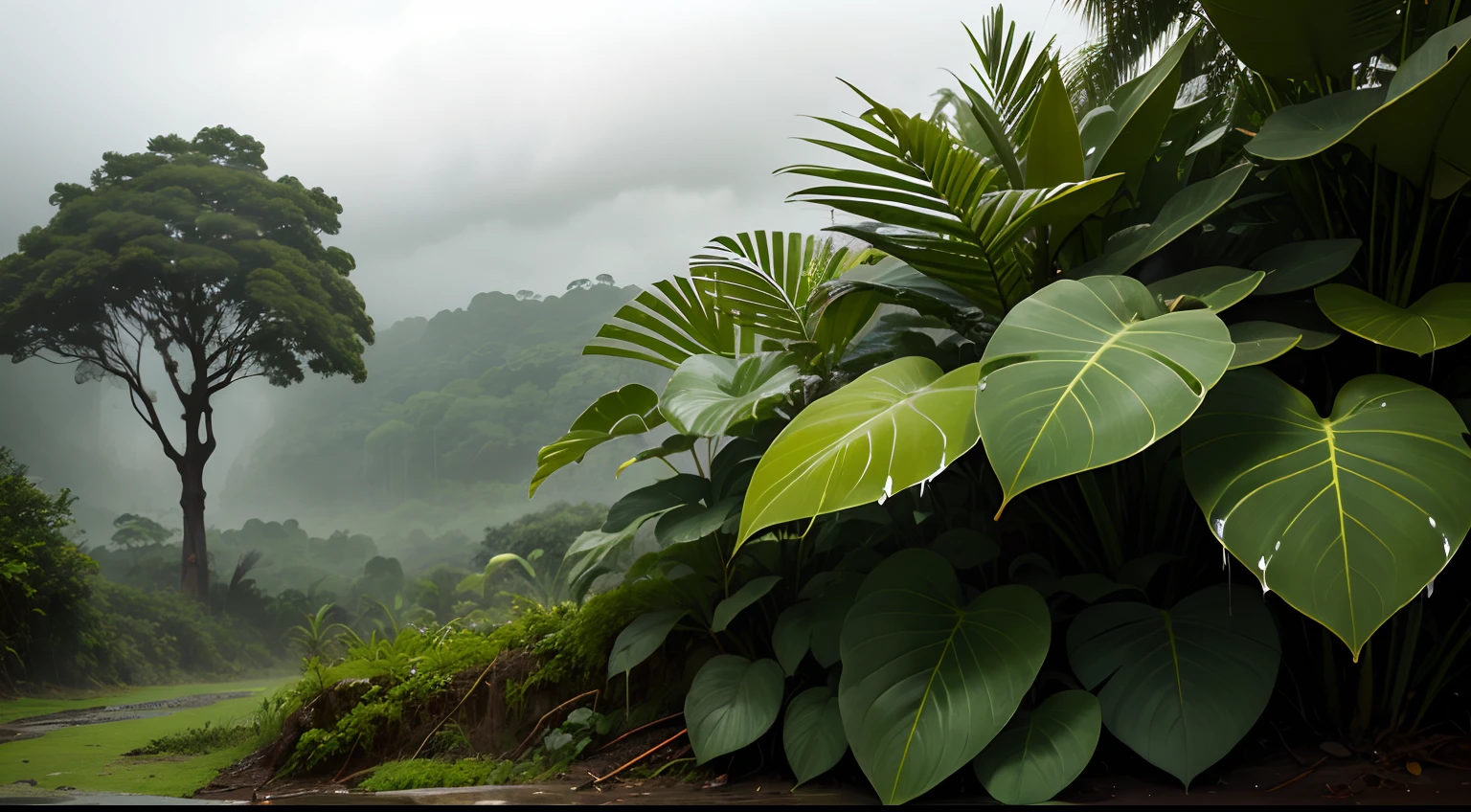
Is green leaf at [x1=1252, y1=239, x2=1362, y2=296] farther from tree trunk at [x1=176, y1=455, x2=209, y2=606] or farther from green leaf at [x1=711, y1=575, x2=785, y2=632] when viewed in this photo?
tree trunk at [x1=176, y1=455, x2=209, y2=606]

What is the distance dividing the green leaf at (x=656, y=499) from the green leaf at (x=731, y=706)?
31 centimetres

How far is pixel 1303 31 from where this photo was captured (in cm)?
107

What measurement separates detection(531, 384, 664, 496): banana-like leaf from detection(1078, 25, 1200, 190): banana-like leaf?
34.1 inches

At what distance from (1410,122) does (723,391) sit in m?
1.00

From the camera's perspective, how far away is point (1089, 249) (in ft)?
4.17

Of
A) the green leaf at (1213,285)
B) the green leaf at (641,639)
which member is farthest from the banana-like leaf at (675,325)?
the green leaf at (1213,285)

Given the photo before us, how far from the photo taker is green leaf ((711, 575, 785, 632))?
128 cm

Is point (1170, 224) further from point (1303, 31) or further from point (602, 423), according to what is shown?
point (602, 423)

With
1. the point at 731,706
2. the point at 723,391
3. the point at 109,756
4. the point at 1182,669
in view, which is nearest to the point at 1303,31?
the point at 1182,669

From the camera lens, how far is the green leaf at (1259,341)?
2.73 ft

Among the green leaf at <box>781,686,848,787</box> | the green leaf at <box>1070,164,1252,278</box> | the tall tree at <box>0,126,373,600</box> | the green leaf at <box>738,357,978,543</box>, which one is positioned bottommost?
the green leaf at <box>781,686,848,787</box>

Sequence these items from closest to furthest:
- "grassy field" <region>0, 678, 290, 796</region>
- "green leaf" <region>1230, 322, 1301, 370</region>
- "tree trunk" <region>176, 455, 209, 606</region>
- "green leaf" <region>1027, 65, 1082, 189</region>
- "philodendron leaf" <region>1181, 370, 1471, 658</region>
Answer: "philodendron leaf" <region>1181, 370, 1471, 658</region>
"green leaf" <region>1230, 322, 1301, 370</region>
"green leaf" <region>1027, 65, 1082, 189</region>
"grassy field" <region>0, 678, 290, 796</region>
"tree trunk" <region>176, 455, 209, 606</region>

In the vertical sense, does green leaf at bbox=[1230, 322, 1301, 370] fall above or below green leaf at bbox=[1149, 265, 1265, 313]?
below

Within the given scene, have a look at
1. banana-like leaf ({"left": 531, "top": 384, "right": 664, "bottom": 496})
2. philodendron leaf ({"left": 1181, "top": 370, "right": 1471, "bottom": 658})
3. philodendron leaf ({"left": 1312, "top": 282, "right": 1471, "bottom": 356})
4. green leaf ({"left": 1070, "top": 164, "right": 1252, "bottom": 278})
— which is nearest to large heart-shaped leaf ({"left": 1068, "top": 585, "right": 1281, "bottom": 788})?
philodendron leaf ({"left": 1181, "top": 370, "right": 1471, "bottom": 658})
